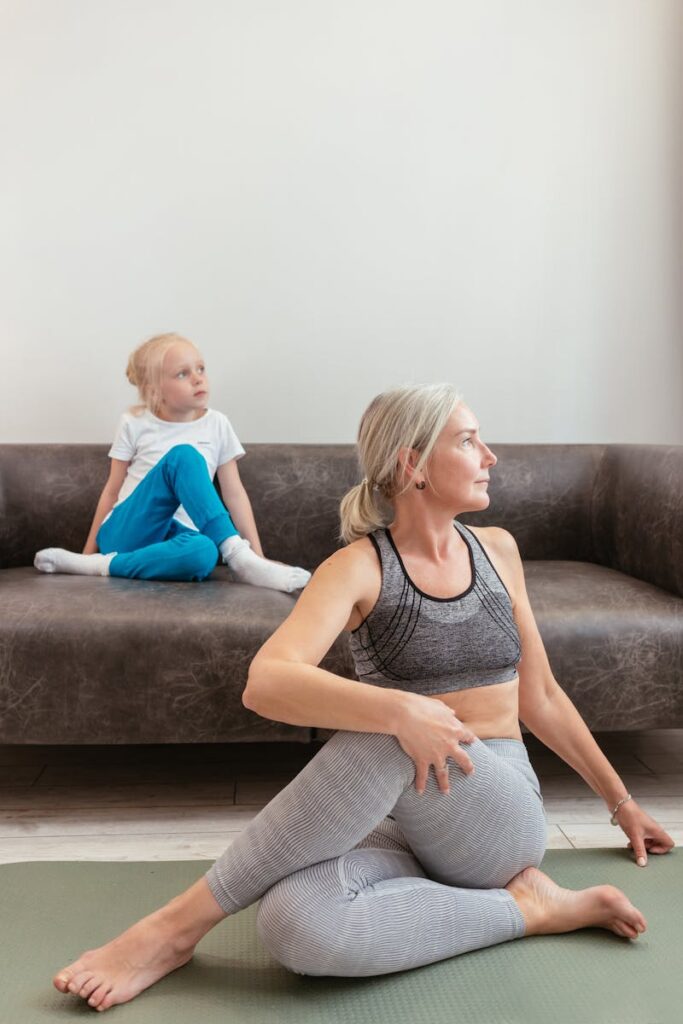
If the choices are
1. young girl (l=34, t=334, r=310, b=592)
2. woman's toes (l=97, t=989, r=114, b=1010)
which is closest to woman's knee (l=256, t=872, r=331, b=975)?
woman's toes (l=97, t=989, r=114, b=1010)

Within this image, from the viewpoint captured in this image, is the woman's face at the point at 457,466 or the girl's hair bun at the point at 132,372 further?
the girl's hair bun at the point at 132,372

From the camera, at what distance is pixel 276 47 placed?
312cm

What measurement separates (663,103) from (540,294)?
72 centimetres

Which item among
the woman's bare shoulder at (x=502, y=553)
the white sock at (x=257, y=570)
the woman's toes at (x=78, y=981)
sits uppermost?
the woman's bare shoulder at (x=502, y=553)

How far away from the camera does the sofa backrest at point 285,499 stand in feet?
9.17

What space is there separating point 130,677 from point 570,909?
972 mm

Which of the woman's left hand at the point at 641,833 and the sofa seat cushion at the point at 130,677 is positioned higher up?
the sofa seat cushion at the point at 130,677

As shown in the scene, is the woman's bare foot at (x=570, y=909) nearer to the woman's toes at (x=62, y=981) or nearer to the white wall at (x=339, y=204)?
the woman's toes at (x=62, y=981)

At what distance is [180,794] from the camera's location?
2.24m

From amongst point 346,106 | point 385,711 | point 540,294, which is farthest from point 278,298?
point 385,711

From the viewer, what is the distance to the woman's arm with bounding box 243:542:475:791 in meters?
1.32

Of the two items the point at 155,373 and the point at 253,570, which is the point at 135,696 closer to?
the point at 253,570

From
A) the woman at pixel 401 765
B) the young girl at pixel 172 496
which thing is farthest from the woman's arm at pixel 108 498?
the woman at pixel 401 765

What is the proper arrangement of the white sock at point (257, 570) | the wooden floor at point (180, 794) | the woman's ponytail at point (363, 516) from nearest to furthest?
the woman's ponytail at point (363, 516), the wooden floor at point (180, 794), the white sock at point (257, 570)
